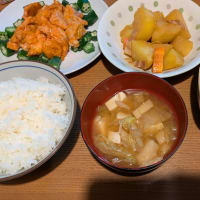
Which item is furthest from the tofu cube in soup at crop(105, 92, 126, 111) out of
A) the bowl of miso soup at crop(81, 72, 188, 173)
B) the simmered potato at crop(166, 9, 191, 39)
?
the simmered potato at crop(166, 9, 191, 39)

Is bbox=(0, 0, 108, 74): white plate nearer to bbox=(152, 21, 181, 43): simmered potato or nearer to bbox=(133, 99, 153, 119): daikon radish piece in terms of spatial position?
bbox=(152, 21, 181, 43): simmered potato

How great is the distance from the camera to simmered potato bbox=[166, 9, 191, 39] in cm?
173

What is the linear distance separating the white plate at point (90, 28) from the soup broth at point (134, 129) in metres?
0.48

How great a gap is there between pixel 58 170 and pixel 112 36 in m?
1.05

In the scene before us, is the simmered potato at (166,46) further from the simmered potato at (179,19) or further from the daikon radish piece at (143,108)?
the daikon radish piece at (143,108)

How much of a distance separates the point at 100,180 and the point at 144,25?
3.60 ft

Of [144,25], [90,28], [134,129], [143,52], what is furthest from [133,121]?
[90,28]

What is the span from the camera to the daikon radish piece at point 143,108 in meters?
1.43

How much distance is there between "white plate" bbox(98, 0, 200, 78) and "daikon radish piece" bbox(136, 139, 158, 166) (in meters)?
0.50

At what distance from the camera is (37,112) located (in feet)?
4.79

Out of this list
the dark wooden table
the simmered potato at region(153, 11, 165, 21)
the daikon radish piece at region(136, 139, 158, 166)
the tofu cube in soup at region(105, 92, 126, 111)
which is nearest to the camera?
the daikon radish piece at region(136, 139, 158, 166)

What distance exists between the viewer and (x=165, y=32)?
167 centimetres

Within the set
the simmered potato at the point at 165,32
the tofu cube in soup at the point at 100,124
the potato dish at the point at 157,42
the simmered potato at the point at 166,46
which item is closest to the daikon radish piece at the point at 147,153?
the tofu cube in soup at the point at 100,124

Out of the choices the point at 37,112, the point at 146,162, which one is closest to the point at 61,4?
the point at 37,112
